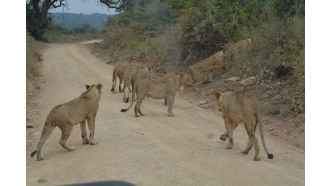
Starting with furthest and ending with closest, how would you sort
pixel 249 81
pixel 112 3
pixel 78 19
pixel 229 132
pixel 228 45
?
pixel 228 45 < pixel 249 81 < pixel 112 3 < pixel 229 132 < pixel 78 19

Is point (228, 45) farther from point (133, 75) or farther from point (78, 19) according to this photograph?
point (78, 19)

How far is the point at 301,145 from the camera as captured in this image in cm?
700

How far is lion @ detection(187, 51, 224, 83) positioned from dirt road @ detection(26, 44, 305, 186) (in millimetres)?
2363

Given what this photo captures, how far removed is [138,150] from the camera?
234 inches

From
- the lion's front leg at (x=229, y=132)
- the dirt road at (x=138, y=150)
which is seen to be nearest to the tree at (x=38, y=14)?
the dirt road at (x=138, y=150)

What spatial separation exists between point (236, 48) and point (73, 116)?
17.0ft

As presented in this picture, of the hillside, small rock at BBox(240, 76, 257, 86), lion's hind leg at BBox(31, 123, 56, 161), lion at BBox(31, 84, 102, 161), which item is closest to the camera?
lion's hind leg at BBox(31, 123, 56, 161)

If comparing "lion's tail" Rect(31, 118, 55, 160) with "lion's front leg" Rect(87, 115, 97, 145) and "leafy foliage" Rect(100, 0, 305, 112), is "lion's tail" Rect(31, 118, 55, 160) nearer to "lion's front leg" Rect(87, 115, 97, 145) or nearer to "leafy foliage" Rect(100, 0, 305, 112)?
"lion's front leg" Rect(87, 115, 97, 145)

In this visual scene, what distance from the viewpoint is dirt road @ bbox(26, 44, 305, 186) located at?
17.3 ft

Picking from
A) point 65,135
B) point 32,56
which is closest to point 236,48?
point 32,56

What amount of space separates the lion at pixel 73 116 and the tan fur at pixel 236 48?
4.43 meters

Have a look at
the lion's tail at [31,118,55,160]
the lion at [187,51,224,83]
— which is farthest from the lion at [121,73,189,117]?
the lion's tail at [31,118,55,160]

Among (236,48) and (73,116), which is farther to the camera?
(236,48)

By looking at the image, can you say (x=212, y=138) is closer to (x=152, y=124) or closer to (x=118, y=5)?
(x=152, y=124)
